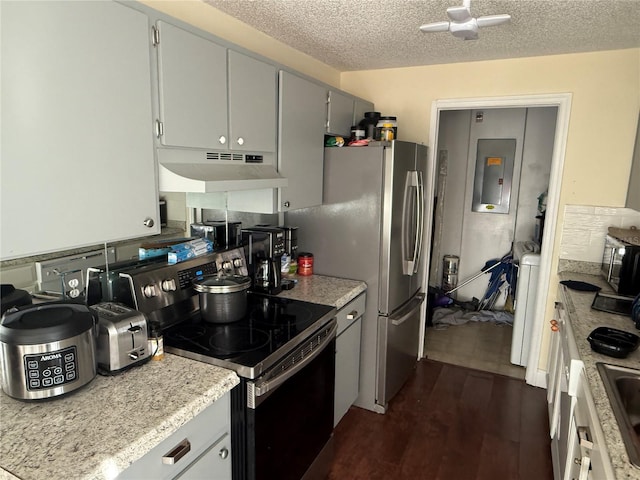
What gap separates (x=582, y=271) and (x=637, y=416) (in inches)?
67.8

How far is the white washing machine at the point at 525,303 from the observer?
329cm

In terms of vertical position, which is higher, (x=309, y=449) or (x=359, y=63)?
(x=359, y=63)

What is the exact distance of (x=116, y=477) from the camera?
3.51 feet

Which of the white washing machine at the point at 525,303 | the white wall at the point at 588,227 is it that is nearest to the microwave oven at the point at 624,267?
the white wall at the point at 588,227

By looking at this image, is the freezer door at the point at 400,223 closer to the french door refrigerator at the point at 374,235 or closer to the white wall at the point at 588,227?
the french door refrigerator at the point at 374,235

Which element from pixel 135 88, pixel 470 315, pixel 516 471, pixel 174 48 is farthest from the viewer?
pixel 470 315

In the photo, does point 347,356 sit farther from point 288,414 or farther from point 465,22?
point 465,22

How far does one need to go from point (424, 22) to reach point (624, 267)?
177 cm

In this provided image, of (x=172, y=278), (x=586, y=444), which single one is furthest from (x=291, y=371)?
(x=586, y=444)

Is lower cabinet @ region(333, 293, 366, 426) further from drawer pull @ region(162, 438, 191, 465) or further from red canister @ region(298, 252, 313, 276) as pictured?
drawer pull @ region(162, 438, 191, 465)

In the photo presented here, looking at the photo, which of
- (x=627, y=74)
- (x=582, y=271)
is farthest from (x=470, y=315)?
(x=627, y=74)

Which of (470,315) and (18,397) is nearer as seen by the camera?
(18,397)

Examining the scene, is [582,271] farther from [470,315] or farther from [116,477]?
[116,477]

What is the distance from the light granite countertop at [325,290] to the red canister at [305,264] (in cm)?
4
